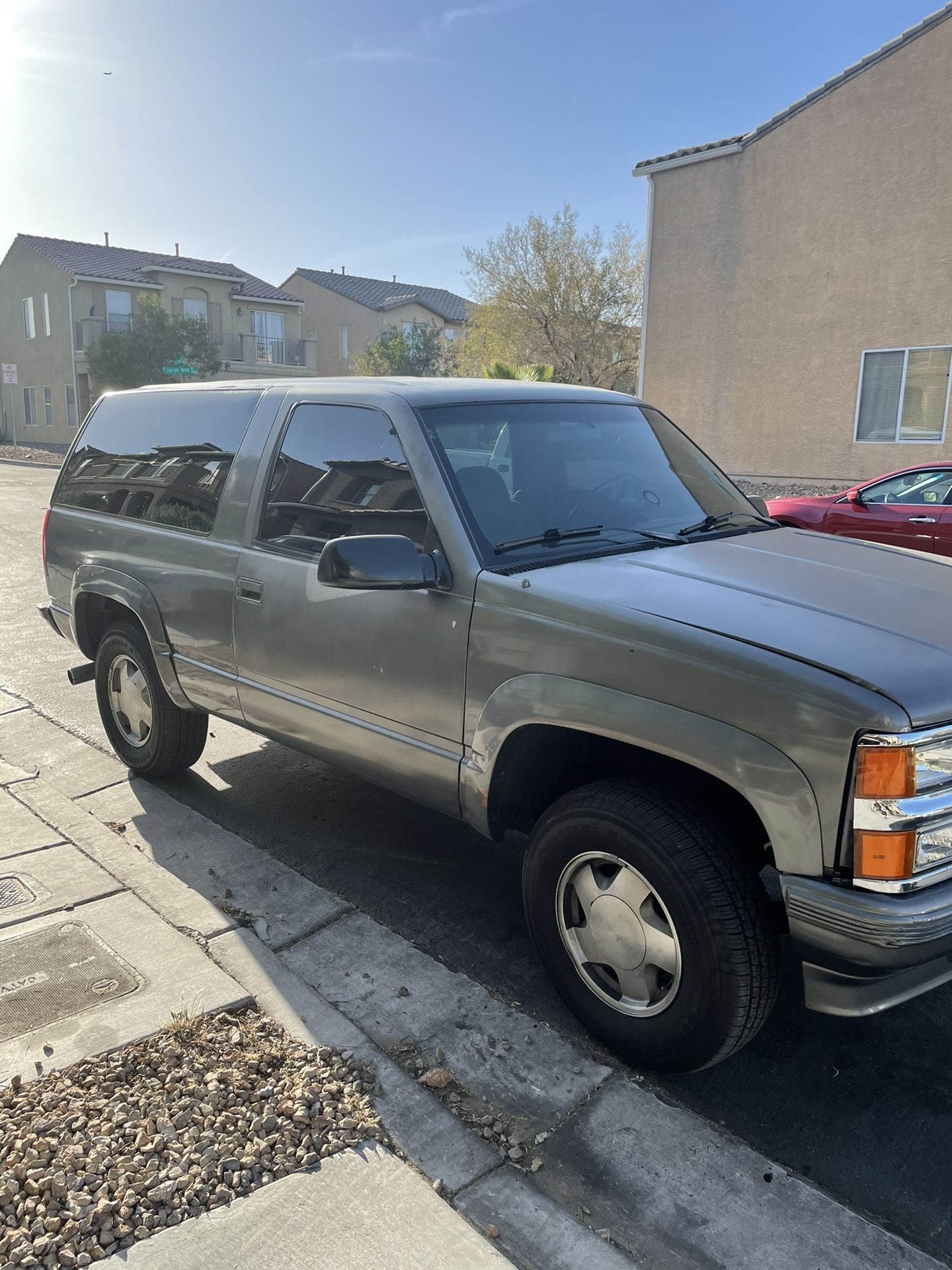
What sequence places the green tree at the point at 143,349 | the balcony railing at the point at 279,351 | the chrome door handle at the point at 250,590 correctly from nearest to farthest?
the chrome door handle at the point at 250,590 → the green tree at the point at 143,349 → the balcony railing at the point at 279,351

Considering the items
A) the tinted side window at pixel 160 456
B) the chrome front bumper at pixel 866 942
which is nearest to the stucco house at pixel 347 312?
the tinted side window at pixel 160 456

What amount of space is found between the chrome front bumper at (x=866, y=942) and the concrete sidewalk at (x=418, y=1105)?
20.5 inches

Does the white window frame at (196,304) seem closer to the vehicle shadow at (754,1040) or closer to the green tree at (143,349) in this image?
the green tree at (143,349)

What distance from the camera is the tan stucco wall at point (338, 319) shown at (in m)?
48.2

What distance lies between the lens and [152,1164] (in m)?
2.40

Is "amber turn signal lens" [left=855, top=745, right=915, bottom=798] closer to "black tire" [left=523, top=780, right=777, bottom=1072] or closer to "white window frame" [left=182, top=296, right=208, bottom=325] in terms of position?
"black tire" [left=523, top=780, right=777, bottom=1072]

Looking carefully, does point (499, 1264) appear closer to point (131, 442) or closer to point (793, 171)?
point (131, 442)

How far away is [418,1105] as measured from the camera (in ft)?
8.87

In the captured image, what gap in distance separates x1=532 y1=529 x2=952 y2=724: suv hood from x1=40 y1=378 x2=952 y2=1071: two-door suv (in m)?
0.01

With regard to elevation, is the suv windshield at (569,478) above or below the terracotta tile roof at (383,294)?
below

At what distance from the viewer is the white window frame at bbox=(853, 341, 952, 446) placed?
1700cm

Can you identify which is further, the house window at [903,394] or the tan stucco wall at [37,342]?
the tan stucco wall at [37,342]

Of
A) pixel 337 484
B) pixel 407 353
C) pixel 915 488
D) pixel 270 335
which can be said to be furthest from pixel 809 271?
pixel 270 335

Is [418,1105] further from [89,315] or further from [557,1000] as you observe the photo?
[89,315]
